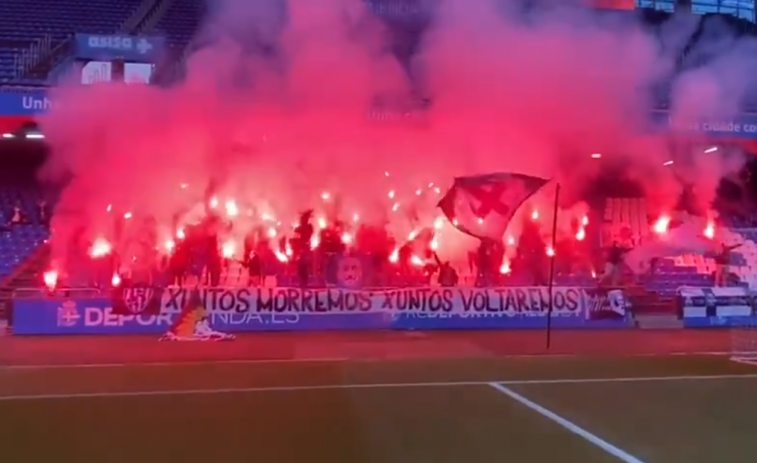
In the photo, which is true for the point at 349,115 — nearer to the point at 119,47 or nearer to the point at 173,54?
the point at 173,54

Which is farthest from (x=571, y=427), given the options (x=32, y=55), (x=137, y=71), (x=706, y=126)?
(x=32, y=55)

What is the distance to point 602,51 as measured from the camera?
14.9 meters

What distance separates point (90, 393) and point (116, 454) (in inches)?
108

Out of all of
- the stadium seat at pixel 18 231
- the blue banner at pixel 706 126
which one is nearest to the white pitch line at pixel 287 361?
the blue banner at pixel 706 126

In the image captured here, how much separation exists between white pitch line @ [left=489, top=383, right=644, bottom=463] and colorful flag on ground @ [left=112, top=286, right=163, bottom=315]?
742cm

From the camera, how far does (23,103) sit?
17.2 metres

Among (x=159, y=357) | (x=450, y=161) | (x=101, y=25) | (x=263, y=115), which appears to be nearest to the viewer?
(x=159, y=357)

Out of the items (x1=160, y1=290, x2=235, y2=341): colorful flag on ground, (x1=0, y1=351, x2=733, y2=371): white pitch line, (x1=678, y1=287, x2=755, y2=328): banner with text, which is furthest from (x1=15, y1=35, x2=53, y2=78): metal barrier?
(x1=678, y1=287, x2=755, y2=328): banner with text

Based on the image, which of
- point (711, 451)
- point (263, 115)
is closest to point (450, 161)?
point (263, 115)

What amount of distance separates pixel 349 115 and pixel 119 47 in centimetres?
718

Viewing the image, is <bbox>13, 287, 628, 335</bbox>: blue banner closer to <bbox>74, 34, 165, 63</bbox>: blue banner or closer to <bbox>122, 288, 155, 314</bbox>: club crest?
<bbox>122, 288, 155, 314</bbox>: club crest

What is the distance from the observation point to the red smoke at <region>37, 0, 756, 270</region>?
49.7 feet

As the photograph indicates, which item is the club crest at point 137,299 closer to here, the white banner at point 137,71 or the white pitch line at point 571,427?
the white pitch line at point 571,427

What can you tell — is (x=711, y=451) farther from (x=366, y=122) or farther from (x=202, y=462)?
(x=366, y=122)
